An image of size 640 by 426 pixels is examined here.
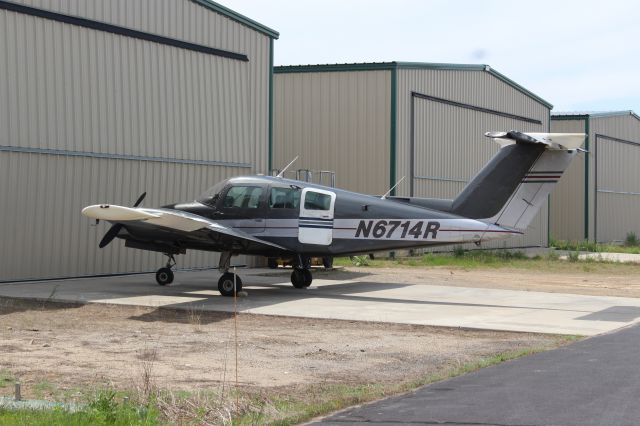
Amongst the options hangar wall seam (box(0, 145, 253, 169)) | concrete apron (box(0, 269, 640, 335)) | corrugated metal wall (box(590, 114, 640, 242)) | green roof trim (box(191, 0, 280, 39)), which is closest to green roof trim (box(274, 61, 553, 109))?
green roof trim (box(191, 0, 280, 39))

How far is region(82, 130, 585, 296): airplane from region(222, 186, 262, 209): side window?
2cm

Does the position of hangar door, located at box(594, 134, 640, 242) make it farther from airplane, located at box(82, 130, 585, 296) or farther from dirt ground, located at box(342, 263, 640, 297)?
airplane, located at box(82, 130, 585, 296)

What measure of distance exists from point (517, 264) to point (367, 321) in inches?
641

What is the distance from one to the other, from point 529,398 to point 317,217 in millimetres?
10971

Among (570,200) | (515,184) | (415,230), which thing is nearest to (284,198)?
(415,230)

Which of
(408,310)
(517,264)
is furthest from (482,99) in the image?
(408,310)

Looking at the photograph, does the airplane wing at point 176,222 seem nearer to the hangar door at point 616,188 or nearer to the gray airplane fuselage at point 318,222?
the gray airplane fuselage at point 318,222

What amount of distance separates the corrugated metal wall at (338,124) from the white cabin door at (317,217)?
1290 cm

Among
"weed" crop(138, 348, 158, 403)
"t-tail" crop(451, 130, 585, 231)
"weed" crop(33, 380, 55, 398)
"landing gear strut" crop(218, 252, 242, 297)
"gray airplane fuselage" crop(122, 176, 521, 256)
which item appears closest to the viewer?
"weed" crop(138, 348, 158, 403)

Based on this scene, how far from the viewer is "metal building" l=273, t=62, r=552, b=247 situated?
32.1m

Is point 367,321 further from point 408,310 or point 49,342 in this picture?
point 49,342

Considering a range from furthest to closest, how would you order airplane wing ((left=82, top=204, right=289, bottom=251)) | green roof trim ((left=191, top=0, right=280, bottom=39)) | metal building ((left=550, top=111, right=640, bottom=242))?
metal building ((left=550, top=111, right=640, bottom=242))
green roof trim ((left=191, top=0, right=280, bottom=39))
airplane wing ((left=82, top=204, right=289, bottom=251))

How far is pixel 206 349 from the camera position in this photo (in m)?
11.7

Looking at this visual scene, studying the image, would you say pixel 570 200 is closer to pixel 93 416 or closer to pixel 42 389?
pixel 42 389
